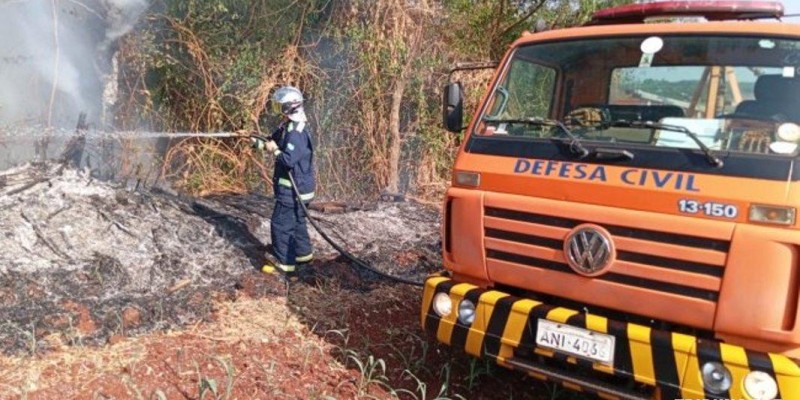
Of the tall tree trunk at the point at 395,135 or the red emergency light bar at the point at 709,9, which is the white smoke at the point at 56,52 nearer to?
the tall tree trunk at the point at 395,135

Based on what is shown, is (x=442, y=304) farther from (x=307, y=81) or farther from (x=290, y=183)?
(x=307, y=81)

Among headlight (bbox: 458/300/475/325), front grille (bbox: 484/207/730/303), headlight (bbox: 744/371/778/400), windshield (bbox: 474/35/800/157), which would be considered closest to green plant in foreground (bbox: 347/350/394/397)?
headlight (bbox: 458/300/475/325)

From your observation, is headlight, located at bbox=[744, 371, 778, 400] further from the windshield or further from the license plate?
the windshield

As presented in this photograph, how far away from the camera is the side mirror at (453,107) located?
4.30m

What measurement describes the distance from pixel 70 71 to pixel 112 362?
564 centimetres

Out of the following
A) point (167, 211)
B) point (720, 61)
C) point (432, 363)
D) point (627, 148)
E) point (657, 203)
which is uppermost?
point (720, 61)

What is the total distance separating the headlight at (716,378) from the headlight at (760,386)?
0.07 meters

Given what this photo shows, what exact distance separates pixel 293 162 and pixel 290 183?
0.72ft

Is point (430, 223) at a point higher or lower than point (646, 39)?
lower

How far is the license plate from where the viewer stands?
3139 millimetres

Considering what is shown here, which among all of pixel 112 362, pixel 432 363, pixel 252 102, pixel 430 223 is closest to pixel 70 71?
pixel 252 102

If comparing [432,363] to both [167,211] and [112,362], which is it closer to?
[112,362]

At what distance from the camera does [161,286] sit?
5258mm

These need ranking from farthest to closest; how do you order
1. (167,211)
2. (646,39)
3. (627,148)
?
(167,211), (646,39), (627,148)
